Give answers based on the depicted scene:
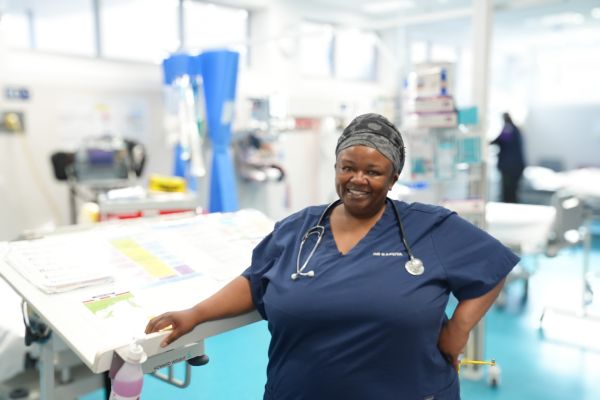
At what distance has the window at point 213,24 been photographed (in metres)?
6.44

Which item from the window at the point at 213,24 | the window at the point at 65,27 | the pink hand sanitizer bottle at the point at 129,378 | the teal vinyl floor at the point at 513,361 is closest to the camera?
the pink hand sanitizer bottle at the point at 129,378

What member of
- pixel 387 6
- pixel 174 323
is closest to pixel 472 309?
pixel 174 323

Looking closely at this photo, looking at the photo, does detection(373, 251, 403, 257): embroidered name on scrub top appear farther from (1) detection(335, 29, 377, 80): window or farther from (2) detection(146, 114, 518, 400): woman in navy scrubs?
(1) detection(335, 29, 377, 80): window

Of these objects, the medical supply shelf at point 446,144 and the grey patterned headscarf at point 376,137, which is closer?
the grey patterned headscarf at point 376,137

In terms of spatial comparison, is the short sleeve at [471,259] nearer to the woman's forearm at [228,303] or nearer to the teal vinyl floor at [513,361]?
the woman's forearm at [228,303]

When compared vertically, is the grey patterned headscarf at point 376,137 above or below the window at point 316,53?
below

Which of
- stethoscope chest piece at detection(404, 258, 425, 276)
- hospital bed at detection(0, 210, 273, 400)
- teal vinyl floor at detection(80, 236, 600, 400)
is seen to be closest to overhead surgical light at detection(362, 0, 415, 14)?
teal vinyl floor at detection(80, 236, 600, 400)

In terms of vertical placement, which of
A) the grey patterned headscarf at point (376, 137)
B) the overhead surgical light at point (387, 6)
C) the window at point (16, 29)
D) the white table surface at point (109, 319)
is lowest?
the white table surface at point (109, 319)

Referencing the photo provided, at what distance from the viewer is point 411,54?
9.47 meters

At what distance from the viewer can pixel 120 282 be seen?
71.7 inches

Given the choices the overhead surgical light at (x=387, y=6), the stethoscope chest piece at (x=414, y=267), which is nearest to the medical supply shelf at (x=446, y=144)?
the stethoscope chest piece at (x=414, y=267)

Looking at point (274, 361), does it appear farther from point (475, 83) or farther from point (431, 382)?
point (475, 83)

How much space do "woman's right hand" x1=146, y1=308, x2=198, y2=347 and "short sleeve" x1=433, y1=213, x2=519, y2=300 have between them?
2.30ft

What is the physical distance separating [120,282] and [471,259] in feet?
3.63
